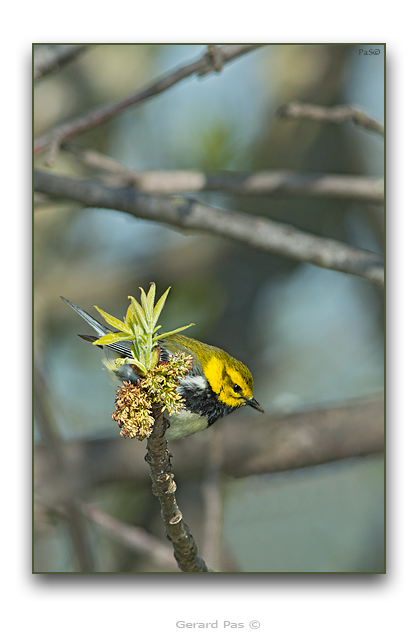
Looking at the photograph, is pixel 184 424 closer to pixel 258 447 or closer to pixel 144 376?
pixel 144 376

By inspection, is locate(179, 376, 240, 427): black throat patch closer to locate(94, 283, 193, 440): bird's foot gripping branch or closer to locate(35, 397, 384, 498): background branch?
locate(94, 283, 193, 440): bird's foot gripping branch

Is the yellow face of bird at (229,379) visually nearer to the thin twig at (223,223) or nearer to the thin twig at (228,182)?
the thin twig at (223,223)

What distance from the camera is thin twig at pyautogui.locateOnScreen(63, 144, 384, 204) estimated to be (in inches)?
72.7

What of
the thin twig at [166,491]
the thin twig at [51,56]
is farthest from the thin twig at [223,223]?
the thin twig at [166,491]

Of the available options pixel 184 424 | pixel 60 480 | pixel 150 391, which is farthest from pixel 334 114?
pixel 60 480

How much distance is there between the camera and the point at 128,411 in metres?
0.85

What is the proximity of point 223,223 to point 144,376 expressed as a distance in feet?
2.89

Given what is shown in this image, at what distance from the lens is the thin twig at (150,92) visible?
1510 millimetres

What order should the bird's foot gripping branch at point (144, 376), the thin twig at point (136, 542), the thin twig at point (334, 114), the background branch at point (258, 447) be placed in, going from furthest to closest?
the background branch at point (258, 447)
the thin twig at point (334, 114)
the thin twig at point (136, 542)
the bird's foot gripping branch at point (144, 376)

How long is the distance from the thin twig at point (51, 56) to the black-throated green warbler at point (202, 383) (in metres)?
0.84

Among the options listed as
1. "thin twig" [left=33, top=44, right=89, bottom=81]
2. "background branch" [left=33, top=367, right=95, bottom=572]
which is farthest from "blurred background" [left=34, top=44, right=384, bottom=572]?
"thin twig" [left=33, top=44, right=89, bottom=81]

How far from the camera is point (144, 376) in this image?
2.92 feet
